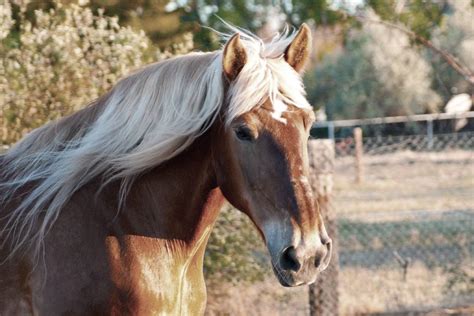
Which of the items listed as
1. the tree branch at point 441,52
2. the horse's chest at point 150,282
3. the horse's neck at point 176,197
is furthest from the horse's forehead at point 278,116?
the tree branch at point 441,52

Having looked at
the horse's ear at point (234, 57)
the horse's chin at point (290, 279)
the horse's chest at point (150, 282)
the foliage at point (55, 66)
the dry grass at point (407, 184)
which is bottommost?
the dry grass at point (407, 184)

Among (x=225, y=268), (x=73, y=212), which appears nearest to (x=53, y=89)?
(x=225, y=268)


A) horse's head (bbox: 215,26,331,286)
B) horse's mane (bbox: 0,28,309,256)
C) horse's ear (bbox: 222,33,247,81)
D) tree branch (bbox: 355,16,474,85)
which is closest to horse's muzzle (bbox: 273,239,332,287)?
horse's head (bbox: 215,26,331,286)

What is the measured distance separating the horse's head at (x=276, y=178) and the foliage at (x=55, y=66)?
116 inches

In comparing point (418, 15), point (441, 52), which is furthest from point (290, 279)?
point (418, 15)

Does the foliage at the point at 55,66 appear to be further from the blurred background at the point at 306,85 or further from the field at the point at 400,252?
the field at the point at 400,252

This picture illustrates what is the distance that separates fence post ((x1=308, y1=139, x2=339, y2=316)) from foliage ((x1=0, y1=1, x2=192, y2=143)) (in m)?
1.46

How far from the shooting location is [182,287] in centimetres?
306

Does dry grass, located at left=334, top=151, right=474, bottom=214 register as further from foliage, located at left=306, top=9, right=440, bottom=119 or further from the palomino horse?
foliage, located at left=306, top=9, right=440, bottom=119

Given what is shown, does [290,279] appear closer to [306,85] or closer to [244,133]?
[244,133]

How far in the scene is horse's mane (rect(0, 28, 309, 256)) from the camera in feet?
9.72

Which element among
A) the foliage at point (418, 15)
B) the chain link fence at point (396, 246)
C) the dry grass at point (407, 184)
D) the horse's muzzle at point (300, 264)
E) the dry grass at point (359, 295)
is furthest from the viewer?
the dry grass at point (407, 184)

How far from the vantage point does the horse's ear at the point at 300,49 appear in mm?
3164

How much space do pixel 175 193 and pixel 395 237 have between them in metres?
6.06
